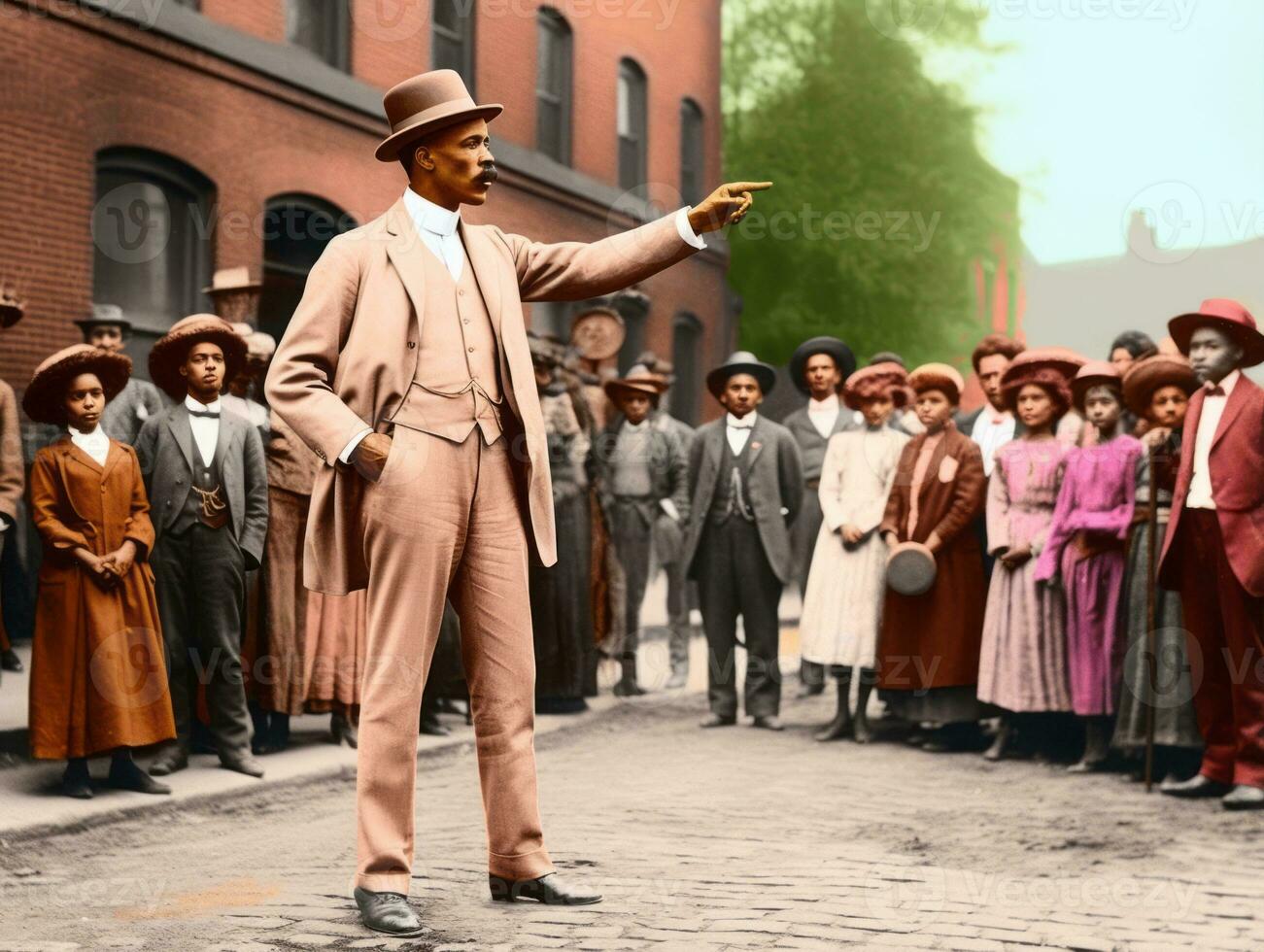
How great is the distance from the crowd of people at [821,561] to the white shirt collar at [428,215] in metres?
2.84

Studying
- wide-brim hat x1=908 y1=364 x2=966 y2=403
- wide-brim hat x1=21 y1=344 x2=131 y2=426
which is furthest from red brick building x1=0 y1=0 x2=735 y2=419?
wide-brim hat x1=908 y1=364 x2=966 y2=403

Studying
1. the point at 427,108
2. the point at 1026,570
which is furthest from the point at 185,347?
the point at 1026,570

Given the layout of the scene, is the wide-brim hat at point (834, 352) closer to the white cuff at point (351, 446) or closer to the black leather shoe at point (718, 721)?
the black leather shoe at point (718, 721)

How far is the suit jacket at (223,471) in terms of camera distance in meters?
7.77

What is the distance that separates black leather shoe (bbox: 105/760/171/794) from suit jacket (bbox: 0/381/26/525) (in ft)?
4.08

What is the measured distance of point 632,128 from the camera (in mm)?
22875

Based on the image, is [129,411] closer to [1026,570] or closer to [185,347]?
[185,347]

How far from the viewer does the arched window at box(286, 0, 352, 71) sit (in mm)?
15781

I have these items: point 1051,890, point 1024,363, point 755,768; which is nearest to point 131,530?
point 755,768

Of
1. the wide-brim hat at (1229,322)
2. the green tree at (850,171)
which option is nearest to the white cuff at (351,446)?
the wide-brim hat at (1229,322)

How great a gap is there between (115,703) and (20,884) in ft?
4.85

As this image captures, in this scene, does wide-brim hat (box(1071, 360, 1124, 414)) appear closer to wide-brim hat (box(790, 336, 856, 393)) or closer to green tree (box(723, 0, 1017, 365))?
wide-brim hat (box(790, 336, 856, 393))

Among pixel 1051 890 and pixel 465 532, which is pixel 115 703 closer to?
pixel 465 532

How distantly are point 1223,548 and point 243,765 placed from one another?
4.63m
